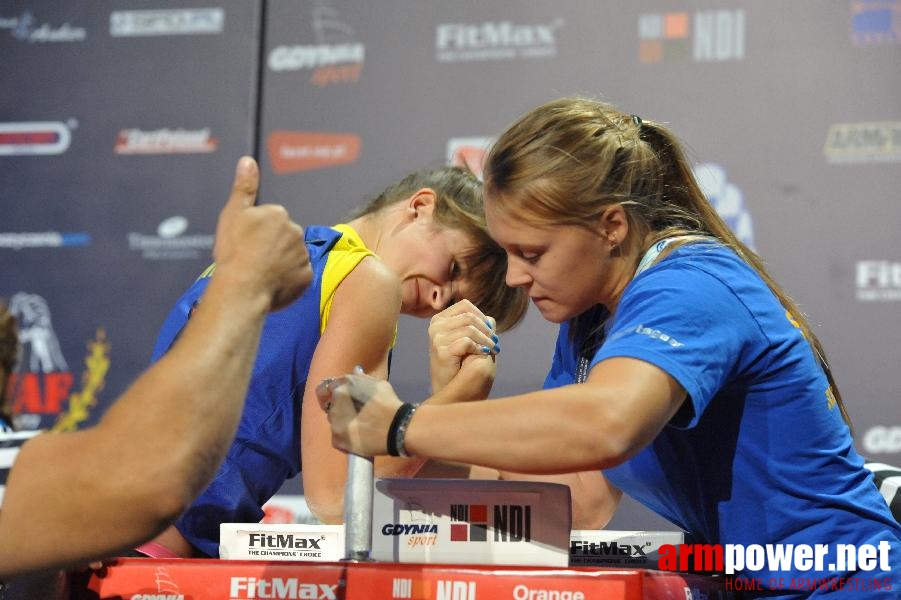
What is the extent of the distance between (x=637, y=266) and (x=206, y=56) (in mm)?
2834

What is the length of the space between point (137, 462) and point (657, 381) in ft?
1.77

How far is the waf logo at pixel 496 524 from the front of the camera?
1.17 m

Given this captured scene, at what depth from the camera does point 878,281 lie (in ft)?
10.7

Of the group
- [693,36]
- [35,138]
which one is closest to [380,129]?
[693,36]

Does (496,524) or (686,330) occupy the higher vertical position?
(686,330)

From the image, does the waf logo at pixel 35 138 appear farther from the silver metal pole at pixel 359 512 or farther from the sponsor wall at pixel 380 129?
the silver metal pole at pixel 359 512

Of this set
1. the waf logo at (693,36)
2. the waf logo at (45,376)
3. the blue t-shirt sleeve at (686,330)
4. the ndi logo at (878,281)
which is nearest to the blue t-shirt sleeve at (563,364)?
the blue t-shirt sleeve at (686,330)

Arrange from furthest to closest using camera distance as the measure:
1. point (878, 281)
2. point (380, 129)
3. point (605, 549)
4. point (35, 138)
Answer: point (35, 138), point (380, 129), point (878, 281), point (605, 549)

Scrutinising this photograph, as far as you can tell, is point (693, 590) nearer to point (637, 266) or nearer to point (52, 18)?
point (637, 266)

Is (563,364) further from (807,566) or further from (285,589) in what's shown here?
(285,589)

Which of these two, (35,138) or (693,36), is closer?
(693,36)

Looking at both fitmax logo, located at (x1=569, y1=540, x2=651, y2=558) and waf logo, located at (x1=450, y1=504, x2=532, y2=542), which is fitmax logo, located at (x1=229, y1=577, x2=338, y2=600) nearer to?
waf logo, located at (x1=450, y1=504, x2=532, y2=542)

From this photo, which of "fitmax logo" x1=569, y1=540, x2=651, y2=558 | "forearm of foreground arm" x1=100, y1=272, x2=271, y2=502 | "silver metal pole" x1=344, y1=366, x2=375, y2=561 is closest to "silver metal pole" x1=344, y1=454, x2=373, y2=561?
"silver metal pole" x1=344, y1=366, x2=375, y2=561

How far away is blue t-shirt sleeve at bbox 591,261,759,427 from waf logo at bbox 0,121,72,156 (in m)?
3.20
